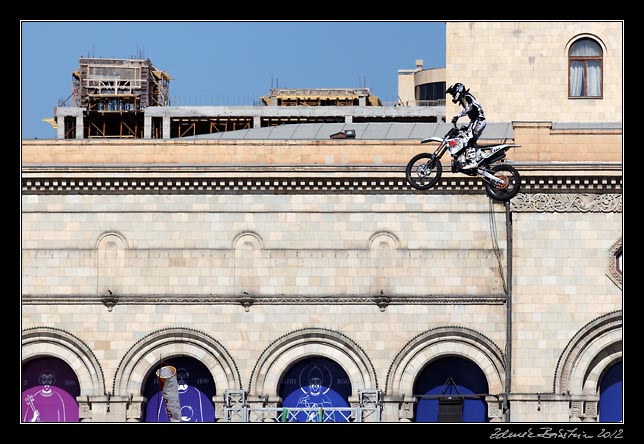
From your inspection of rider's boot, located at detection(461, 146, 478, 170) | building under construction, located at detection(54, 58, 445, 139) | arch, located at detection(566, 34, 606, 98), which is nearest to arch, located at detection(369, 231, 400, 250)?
rider's boot, located at detection(461, 146, 478, 170)

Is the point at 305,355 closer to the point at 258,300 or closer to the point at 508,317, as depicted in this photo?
Answer: the point at 258,300

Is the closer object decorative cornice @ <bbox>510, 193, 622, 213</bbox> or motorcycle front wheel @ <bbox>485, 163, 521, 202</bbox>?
motorcycle front wheel @ <bbox>485, 163, 521, 202</bbox>

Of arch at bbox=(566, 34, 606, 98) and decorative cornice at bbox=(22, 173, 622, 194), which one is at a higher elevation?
arch at bbox=(566, 34, 606, 98)

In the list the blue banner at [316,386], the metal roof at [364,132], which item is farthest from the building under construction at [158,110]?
the blue banner at [316,386]

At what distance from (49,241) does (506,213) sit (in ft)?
45.1

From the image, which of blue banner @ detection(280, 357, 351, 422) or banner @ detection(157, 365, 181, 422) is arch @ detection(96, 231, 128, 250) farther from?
blue banner @ detection(280, 357, 351, 422)

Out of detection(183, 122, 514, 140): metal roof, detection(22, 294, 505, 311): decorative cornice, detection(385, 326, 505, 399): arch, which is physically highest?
detection(183, 122, 514, 140): metal roof

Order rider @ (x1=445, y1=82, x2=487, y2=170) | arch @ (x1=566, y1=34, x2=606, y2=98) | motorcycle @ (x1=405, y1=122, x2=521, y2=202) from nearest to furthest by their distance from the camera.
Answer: rider @ (x1=445, y1=82, x2=487, y2=170) < motorcycle @ (x1=405, y1=122, x2=521, y2=202) < arch @ (x1=566, y1=34, x2=606, y2=98)

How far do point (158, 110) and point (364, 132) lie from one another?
1279 inches

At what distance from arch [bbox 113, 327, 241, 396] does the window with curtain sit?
1591 centimetres

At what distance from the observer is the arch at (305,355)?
6244 cm

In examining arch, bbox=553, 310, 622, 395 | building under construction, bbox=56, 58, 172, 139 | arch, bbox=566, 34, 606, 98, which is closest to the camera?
arch, bbox=553, 310, 622, 395

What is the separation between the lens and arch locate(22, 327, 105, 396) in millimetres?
62875

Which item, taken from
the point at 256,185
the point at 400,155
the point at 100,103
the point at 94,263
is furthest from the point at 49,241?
the point at 100,103
